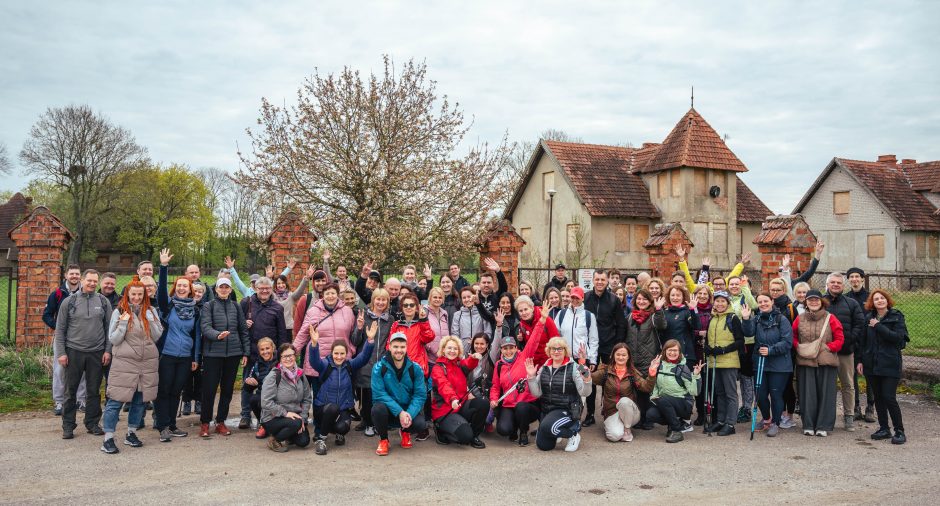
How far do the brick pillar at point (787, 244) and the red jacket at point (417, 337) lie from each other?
282 inches

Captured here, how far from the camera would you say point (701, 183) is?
30172 mm

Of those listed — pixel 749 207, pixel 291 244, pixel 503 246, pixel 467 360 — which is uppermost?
pixel 749 207

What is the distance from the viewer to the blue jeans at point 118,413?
23.0ft

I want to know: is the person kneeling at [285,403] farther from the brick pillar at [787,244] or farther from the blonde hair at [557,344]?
the brick pillar at [787,244]

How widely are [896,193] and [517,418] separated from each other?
3659cm

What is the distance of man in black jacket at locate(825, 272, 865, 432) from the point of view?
8.26 meters

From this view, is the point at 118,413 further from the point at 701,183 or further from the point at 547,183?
the point at 547,183

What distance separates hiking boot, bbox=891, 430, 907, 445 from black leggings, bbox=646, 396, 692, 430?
7.20 feet

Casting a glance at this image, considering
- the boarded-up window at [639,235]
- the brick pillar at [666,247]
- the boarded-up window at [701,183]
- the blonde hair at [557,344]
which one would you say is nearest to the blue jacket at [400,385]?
the blonde hair at [557,344]

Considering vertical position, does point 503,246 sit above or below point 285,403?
above

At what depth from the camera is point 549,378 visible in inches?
301

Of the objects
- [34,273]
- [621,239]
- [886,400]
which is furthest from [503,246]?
[621,239]

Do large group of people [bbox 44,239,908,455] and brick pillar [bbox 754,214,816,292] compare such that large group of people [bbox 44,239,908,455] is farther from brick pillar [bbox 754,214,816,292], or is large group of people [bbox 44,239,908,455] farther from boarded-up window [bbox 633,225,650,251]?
boarded-up window [bbox 633,225,650,251]

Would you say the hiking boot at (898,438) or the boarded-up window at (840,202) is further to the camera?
the boarded-up window at (840,202)
